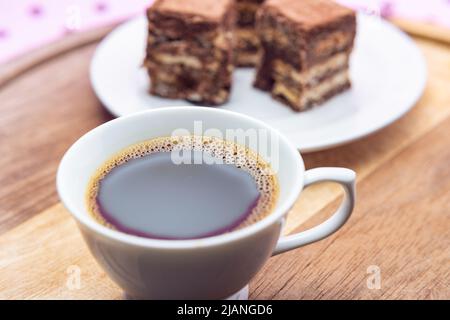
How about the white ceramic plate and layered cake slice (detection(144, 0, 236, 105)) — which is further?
layered cake slice (detection(144, 0, 236, 105))

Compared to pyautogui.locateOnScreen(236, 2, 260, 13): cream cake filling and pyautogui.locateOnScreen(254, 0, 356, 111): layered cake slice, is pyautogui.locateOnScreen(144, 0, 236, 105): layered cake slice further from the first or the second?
pyautogui.locateOnScreen(236, 2, 260, 13): cream cake filling

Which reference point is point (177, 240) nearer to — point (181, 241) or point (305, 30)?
point (181, 241)

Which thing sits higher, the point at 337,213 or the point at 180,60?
the point at 337,213

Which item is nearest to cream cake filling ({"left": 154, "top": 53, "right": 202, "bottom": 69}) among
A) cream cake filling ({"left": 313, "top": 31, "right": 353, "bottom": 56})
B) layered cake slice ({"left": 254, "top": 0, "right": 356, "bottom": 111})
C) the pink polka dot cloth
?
layered cake slice ({"left": 254, "top": 0, "right": 356, "bottom": 111})

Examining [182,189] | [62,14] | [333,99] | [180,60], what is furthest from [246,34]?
[182,189]

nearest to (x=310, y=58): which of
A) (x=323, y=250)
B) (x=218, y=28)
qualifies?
(x=218, y=28)

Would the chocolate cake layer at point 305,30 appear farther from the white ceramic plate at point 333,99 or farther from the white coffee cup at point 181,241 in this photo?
the white coffee cup at point 181,241

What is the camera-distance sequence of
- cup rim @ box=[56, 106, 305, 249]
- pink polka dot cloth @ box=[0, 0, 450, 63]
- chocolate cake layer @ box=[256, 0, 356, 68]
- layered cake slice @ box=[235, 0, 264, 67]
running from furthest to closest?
pink polka dot cloth @ box=[0, 0, 450, 63] → layered cake slice @ box=[235, 0, 264, 67] → chocolate cake layer @ box=[256, 0, 356, 68] → cup rim @ box=[56, 106, 305, 249]
